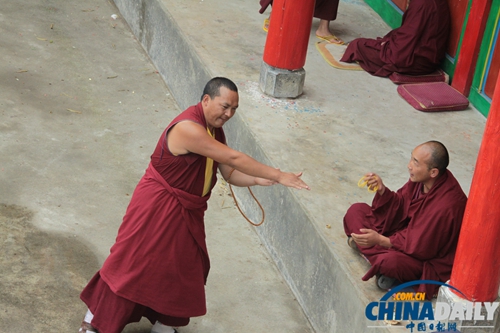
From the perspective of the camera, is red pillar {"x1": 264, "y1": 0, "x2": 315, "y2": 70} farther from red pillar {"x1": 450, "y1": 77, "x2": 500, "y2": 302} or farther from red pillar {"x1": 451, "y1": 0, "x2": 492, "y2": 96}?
red pillar {"x1": 450, "y1": 77, "x2": 500, "y2": 302}

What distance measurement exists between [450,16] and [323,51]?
130 centimetres

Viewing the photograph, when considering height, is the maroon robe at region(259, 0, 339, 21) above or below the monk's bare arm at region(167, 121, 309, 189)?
below

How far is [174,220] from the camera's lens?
14.5ft

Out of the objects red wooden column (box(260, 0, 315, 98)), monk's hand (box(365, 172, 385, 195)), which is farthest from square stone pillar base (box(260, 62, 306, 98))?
monk's hand (box(365, 172, 385, 195))

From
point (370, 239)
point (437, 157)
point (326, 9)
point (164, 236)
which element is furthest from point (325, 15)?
point (164, 236)

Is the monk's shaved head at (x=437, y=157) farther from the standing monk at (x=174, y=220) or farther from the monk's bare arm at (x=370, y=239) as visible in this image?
the standing monk at (x=174, y=220)

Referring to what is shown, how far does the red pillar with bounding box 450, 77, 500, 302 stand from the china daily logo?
2.6 inches

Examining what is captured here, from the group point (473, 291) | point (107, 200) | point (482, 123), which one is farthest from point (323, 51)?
point (473, 291)

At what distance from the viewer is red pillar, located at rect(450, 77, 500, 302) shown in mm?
3975

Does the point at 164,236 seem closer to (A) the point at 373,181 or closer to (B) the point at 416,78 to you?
(A) the point at 373,181

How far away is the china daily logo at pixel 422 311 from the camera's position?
4.34 meters

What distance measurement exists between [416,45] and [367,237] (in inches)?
136

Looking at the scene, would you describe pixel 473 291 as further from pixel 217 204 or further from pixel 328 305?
pixel 217 204

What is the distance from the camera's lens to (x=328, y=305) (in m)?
5.04
